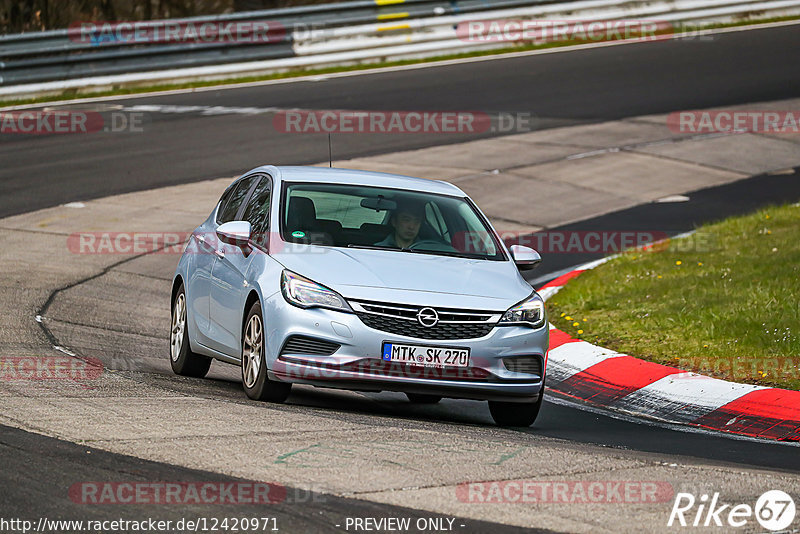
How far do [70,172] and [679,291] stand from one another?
10.1 m

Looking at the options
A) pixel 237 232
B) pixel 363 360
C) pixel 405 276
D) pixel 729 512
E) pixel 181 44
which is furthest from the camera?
pixel 181 44

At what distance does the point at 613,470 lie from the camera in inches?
257

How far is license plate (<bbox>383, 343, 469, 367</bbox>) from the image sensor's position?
7.88 m

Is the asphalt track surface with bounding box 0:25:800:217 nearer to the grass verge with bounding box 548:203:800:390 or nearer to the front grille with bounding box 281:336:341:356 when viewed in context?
the grass verge with bounding box 548:203:800:390

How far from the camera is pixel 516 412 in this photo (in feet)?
28.1

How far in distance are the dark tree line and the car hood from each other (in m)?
20.3

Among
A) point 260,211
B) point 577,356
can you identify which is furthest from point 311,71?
point 260,211

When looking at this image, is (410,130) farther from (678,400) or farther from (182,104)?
(678,400)

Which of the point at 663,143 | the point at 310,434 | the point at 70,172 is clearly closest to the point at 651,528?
the point at 310,434

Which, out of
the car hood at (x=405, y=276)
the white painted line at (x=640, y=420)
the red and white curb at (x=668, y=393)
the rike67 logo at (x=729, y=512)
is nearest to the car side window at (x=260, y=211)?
the car hood at (x=405, y=276)

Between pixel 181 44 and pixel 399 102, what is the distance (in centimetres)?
509

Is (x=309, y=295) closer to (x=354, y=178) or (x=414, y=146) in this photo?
(x=354, y=178)

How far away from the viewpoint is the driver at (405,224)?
8.88m

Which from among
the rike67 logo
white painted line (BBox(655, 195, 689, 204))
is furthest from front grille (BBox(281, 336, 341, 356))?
white painted line (BBox(655, 195, 689, 204))
